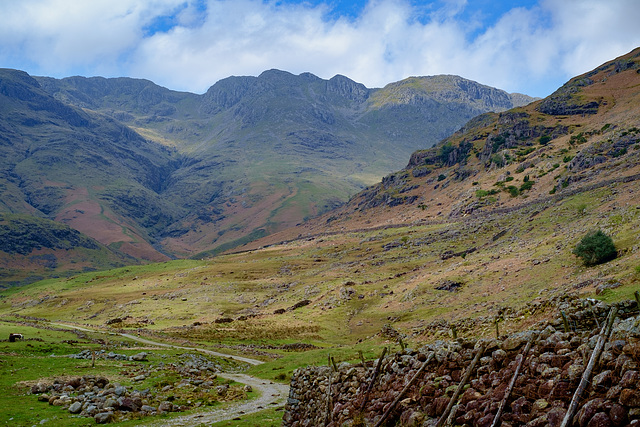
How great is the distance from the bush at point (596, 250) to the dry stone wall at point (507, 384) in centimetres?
3648

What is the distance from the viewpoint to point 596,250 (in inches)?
1918

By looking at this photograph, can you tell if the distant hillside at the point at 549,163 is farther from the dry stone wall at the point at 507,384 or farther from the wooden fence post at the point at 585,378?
the wooden fence post at the point at 585,378

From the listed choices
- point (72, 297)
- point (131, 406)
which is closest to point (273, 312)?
point (131, 406)

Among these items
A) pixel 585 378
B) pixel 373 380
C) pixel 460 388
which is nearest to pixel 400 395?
pixel 460 388

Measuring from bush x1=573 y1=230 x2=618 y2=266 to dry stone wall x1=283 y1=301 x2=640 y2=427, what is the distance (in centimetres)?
3648

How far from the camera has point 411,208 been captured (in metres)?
193

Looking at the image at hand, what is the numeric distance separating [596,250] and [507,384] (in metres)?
47.5

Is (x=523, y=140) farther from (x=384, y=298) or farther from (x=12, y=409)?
(x=12, y=409)

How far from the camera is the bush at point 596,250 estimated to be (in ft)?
157

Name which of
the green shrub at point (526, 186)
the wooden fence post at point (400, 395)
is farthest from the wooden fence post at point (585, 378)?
the green shrub at point (526, 186)

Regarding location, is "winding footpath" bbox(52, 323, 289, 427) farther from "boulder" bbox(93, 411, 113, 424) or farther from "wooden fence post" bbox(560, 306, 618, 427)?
"wooden fence post" bbox(560, 306, 618, 427)

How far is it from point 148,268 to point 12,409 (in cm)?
15590

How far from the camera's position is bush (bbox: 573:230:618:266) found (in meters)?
47.8

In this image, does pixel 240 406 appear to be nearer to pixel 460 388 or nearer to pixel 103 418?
pixel 103 418
